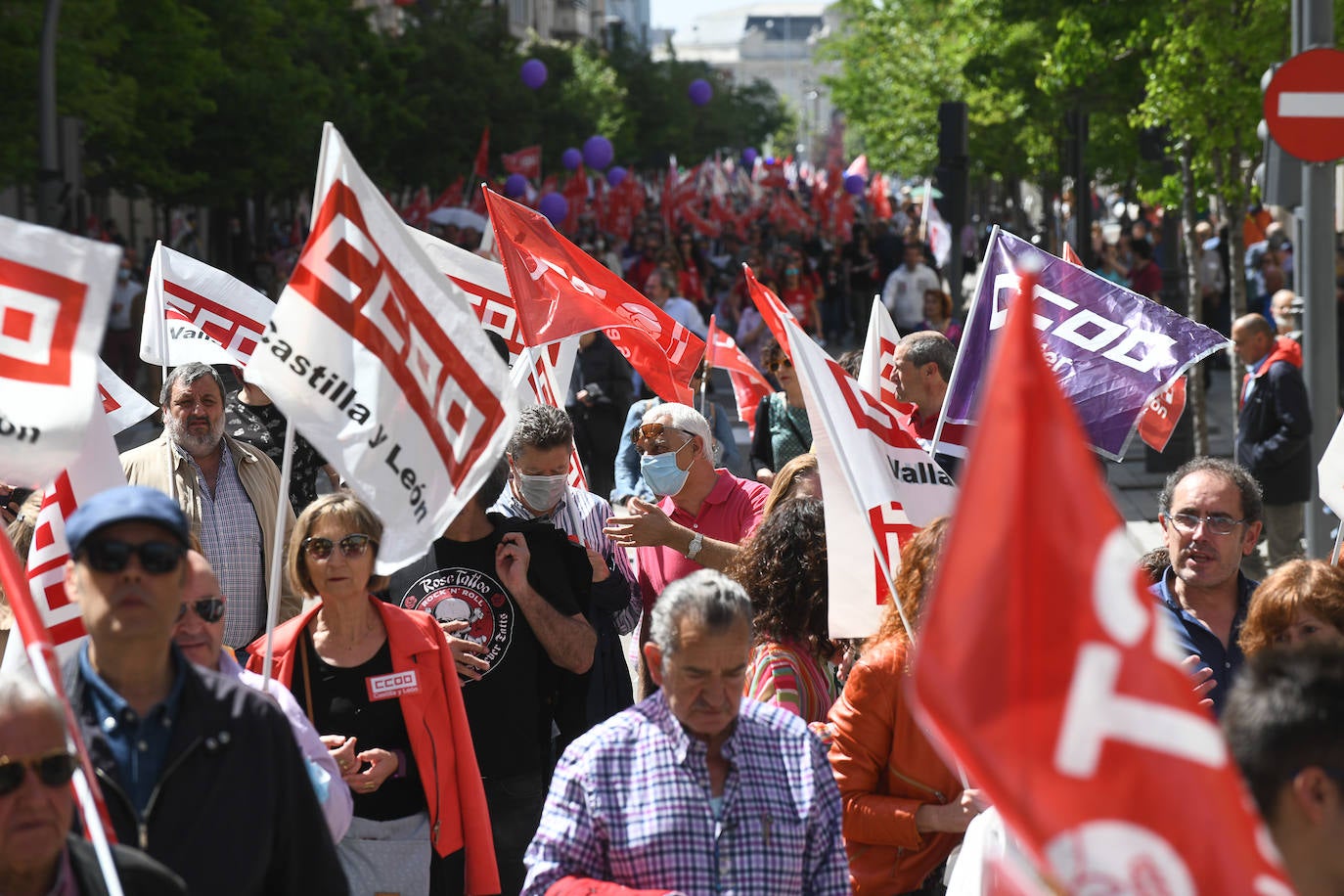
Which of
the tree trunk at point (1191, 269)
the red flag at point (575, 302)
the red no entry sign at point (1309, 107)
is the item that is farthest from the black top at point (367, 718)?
the tree trunk at point (1191, 269)

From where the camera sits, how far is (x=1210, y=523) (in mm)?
4926

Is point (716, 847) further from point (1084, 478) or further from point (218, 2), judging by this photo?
point (218, 2)

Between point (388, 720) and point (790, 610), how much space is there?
41.4 inches

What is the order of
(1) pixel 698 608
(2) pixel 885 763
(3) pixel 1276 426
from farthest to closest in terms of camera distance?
(3) pixel 1276 426 → (2) pixel 885 763 → (1) pixel 698 608

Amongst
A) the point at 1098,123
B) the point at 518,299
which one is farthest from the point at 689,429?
the point at 1098,123

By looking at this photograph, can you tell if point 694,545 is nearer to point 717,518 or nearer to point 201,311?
point 717,518

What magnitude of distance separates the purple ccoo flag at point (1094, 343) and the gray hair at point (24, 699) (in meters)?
3.97

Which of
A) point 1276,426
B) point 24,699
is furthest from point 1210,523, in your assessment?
point 1276,426

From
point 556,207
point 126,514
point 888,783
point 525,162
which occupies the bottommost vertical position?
→ point 888,783

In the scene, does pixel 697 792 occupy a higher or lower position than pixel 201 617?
lower

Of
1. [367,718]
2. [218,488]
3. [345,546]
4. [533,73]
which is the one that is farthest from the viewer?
[533,73]

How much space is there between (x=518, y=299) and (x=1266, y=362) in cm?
481

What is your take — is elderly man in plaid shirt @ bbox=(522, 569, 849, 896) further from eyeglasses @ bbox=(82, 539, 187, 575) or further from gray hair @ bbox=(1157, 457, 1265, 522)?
gray hair @ bbox=(1157, 457, 1265, 522)

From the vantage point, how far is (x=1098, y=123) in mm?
23938
